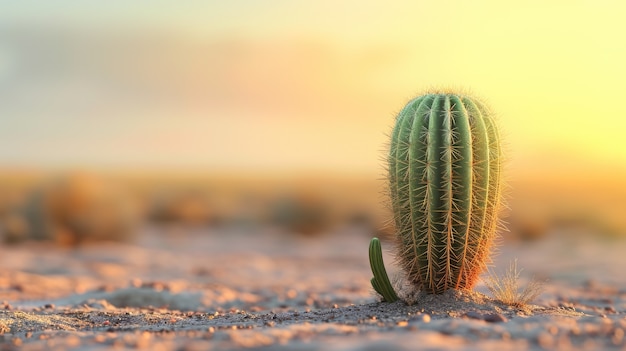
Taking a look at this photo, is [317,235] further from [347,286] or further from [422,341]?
[422,341]

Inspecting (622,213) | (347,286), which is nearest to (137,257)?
(347,286)

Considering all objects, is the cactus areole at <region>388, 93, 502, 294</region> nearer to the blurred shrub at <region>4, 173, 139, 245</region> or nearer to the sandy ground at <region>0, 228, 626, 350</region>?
the sandy ground at <region>0, 228, 626, 350</region>

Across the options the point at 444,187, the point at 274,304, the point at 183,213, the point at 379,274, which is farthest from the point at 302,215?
the point at 444,187

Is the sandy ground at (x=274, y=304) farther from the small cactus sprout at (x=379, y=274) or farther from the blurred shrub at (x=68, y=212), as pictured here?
the blurred shrub at (x=68, y=212)

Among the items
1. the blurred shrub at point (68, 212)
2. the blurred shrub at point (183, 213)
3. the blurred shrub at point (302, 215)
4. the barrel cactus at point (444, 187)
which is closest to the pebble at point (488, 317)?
the barrel cactus at point (444, 187)

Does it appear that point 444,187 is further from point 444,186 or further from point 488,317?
point 488,317

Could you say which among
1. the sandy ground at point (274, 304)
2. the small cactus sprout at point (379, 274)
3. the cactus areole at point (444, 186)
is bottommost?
the sandy ground at point (274, 304)
